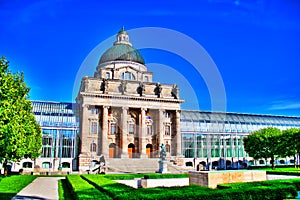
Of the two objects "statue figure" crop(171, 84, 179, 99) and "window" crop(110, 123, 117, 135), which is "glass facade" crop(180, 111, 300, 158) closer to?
"statue figure" crop(171, 84, 179, 99)

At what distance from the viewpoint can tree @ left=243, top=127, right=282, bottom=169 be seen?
6341cm

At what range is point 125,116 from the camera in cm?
6412

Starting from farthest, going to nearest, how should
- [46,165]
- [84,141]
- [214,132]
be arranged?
[214,132]
[46,165]
[84,141]

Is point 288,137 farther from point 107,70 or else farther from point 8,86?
point 8,86

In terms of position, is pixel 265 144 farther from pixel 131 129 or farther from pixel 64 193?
pixel 64 193

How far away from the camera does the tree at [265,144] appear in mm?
63406

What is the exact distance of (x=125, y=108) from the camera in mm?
64438

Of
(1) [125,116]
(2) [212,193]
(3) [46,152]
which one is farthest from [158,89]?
(2) [212,193]

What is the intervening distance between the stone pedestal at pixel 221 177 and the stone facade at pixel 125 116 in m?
37.8

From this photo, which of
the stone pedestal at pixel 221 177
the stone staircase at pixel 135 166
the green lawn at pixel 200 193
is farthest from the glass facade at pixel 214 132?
the green lawn at pixel 200 193

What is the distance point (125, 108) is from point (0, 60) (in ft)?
124

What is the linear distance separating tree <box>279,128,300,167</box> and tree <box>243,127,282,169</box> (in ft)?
3.34

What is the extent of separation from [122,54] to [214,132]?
110 feet

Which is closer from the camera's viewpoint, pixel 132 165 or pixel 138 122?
pixel 132 165
